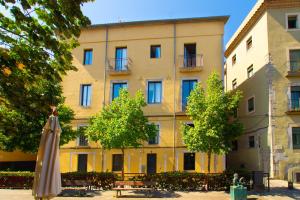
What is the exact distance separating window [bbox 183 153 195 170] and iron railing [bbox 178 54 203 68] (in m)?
6.88

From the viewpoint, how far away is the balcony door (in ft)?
88.3

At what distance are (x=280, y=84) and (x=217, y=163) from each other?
7.33 m

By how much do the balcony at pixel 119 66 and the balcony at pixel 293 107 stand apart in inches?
484

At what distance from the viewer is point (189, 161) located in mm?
24594

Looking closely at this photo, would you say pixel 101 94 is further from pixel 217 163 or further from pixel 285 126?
pixel 285 126

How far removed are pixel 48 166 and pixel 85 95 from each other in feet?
63.0

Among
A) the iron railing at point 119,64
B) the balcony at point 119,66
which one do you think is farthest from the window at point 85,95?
the iron railing at point 119,64

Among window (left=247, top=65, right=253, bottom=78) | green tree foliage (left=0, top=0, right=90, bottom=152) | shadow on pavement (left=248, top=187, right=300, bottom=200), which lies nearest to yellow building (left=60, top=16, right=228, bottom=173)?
window (left=247, top=65, right=253, bottom=78)

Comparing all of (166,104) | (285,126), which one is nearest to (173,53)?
(166,104)

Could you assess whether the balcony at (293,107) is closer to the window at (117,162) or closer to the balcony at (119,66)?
the balcony at (119,66)

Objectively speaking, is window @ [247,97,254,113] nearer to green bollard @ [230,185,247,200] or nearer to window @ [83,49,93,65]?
green bollard @ [230,185,247,200]

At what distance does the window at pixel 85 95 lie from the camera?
27250 mm

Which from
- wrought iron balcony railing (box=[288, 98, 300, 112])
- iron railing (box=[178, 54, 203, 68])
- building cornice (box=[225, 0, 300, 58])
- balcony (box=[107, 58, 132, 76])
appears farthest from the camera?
balcony (box=[107, 58, 132, 76])

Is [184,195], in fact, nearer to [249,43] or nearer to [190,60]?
[190,60]
